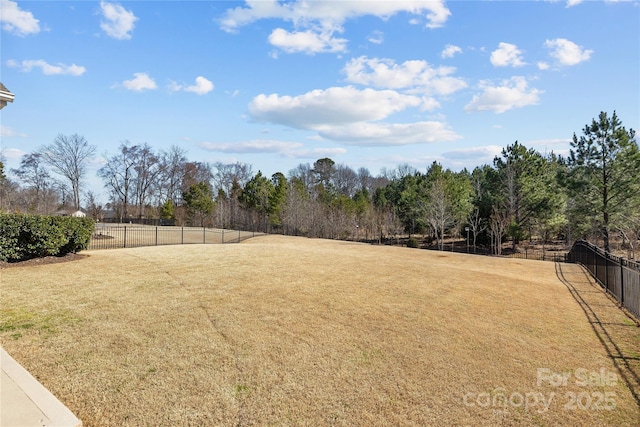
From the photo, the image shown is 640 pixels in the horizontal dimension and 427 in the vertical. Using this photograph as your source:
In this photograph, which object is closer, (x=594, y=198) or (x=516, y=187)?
(x=594, y=198)

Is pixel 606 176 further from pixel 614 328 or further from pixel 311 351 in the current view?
pixel 311 351

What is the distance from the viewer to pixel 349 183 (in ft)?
235

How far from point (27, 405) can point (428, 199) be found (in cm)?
3517

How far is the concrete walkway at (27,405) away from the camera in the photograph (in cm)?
338

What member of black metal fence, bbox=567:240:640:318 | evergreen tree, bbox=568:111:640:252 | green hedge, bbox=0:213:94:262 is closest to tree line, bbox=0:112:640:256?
evergreen tree, bbox=568:111:640:252

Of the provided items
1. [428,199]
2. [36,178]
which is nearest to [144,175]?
[36,178]

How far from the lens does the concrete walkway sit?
3377mm

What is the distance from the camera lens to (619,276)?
1078 centimetres

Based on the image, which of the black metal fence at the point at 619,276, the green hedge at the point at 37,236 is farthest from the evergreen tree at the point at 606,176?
the green hedge at the point at 37,236

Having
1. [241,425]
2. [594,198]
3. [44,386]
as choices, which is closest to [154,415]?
[241,425]

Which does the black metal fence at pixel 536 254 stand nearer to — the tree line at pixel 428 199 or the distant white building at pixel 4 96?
the tree line at pixel 428 199

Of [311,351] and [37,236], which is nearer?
[311,351]

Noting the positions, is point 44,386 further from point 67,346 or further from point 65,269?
point 65,269

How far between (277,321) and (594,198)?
95.4 ft
